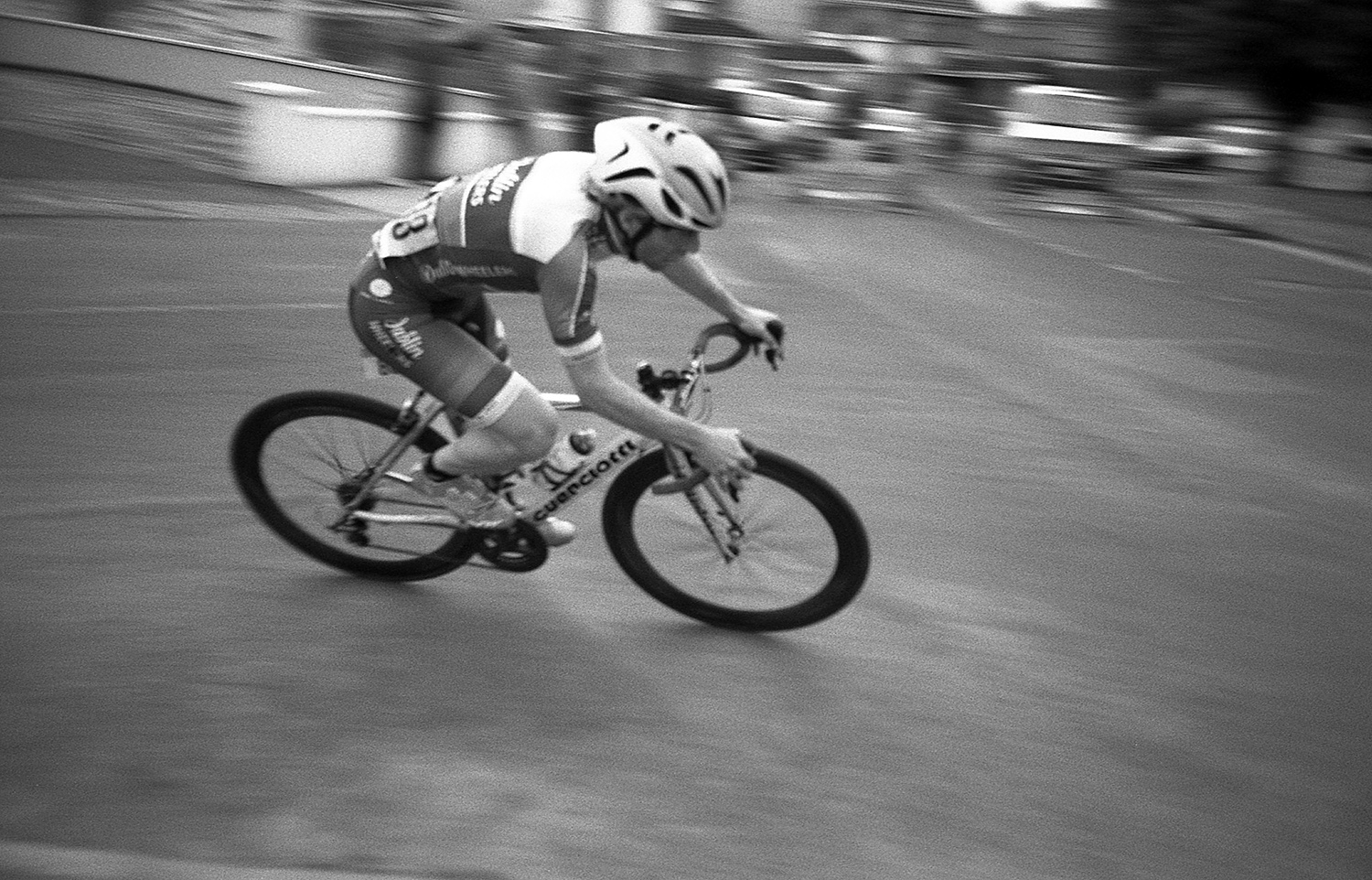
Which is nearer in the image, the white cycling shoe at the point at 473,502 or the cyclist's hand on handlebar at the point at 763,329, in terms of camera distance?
the cyclist's hand on handlebar at the point at 763,329

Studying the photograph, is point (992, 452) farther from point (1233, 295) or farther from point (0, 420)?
point (1233, 295)

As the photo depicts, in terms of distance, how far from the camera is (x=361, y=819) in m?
3.59

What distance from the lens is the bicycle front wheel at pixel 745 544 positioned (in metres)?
4.54

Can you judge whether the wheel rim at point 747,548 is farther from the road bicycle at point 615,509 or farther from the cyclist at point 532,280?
the cyclist at point 532,280

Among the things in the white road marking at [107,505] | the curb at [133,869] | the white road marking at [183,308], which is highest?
the curb at [133,869]

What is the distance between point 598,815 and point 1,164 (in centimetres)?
1245

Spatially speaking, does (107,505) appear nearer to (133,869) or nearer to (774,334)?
(133,869)

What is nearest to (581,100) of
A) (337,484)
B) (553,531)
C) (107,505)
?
(107,505)

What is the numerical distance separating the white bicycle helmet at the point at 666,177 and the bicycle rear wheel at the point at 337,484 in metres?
1.22

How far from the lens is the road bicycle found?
455 cm

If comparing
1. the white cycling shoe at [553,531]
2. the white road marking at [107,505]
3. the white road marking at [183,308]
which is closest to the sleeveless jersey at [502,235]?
the white cycling shoe at [553,531]

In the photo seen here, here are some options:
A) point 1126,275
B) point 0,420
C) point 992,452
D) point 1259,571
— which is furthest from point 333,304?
point 1126,275

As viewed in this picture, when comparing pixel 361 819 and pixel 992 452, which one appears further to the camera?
pixel 992 452

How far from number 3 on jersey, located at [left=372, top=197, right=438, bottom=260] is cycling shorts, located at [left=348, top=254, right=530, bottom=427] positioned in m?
0.07
